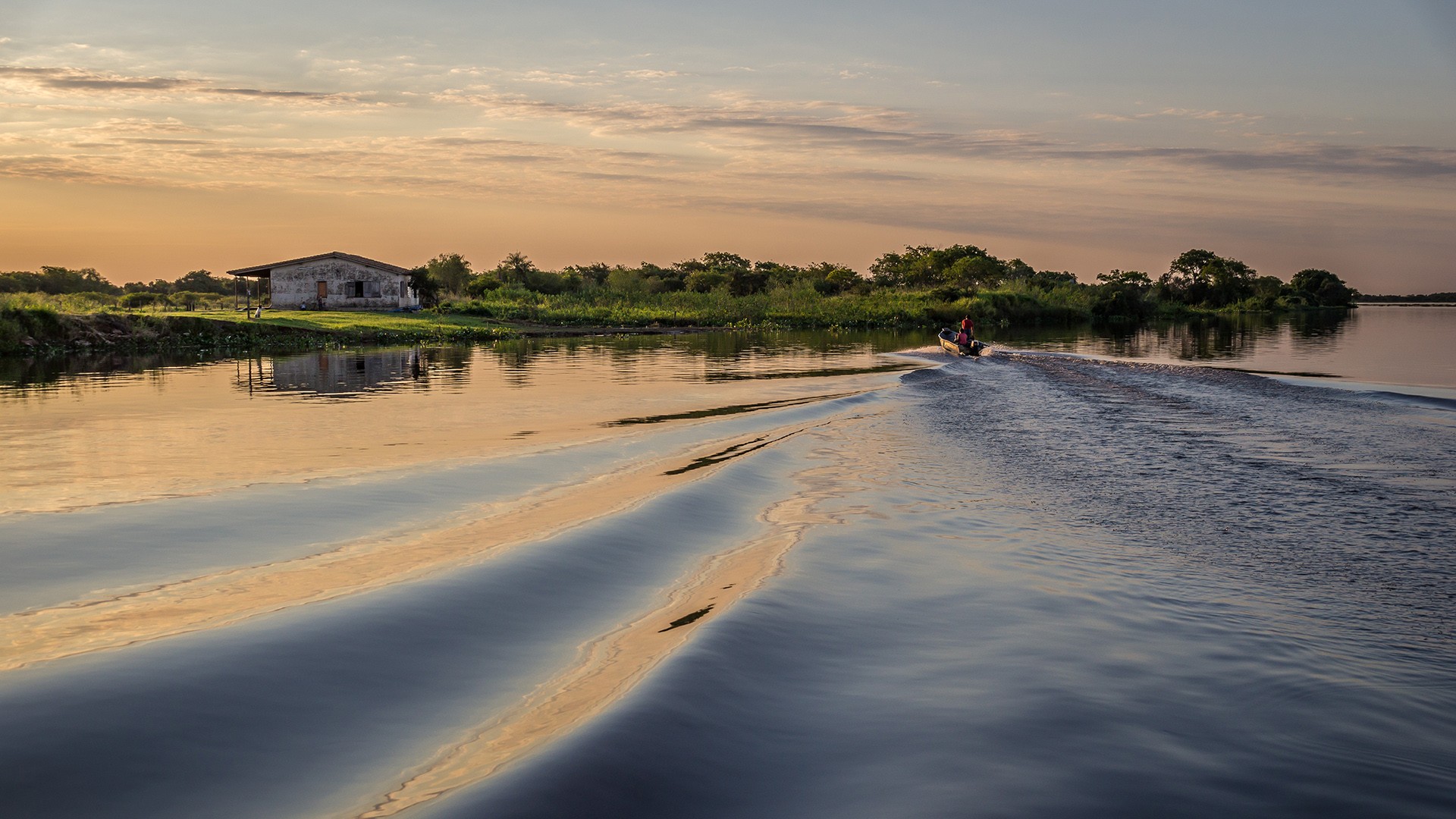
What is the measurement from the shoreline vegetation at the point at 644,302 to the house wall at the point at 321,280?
4.08m

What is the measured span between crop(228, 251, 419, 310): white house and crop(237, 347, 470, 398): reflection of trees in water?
29.9 meters

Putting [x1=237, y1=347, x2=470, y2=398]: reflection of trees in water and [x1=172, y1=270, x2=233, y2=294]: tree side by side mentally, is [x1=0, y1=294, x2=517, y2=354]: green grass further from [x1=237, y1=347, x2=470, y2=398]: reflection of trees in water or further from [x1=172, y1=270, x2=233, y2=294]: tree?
[x1=172, y1=270, x2=233, y2=294]: tree

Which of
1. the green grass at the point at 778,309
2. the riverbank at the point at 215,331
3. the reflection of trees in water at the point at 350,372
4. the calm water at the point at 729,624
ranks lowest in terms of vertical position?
the calm water at the point at 729,624

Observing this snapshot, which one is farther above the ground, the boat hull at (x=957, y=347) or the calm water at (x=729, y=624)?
the boat hull at (x=957, y=347)

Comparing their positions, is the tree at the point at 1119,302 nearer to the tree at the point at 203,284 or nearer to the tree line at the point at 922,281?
the tree line at the point at 922,281

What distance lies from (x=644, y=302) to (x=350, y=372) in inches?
2309

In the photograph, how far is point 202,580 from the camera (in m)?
7.70

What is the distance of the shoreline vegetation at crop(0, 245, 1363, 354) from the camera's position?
149ft

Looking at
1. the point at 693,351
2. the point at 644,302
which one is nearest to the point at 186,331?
the point at 693,351

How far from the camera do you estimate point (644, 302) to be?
89.3 m

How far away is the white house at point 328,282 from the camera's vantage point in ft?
228

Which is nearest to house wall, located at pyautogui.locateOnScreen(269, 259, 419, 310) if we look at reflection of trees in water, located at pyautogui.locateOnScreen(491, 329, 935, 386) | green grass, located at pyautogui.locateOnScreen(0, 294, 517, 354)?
green grass, located at pyautogui.locateOnScreen(0, 294, 517, 354)

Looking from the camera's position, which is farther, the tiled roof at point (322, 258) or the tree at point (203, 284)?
the tree at point (203, 284)

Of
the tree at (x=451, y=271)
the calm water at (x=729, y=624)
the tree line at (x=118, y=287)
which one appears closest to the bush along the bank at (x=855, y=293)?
the tree at (x=451, y=271)
